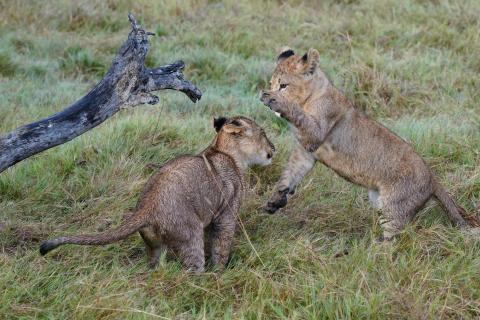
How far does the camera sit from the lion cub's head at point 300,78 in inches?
234

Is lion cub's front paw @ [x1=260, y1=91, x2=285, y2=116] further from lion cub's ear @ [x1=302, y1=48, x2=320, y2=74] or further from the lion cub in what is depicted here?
lion cub's ear @ [x1=302, y1=48, x2=320, y2=74]

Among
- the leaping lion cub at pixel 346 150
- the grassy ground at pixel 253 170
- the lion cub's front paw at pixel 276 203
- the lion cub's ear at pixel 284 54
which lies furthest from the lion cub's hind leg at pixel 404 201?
the lion cub's ear at pixel 284 54

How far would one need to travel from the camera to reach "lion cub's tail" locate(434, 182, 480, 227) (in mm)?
Result: 5535

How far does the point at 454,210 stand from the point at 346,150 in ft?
2.58

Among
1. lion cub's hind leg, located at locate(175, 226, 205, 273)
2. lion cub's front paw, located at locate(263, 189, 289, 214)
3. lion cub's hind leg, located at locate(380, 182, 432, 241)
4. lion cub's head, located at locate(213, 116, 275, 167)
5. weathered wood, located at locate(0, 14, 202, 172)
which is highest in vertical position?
weathered wood, located at locate(0, 14, 202, 172)

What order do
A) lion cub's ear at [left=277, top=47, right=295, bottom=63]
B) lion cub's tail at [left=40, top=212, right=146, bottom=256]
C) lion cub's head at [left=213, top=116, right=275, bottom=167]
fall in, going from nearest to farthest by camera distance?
1. lion cub's tail at [left=40, top=212, right=146, bottom=256]
2. lion cub's head at [left=213, top=116, right=275, bottom=167]
3. lion cub's ear at [left=277, top=47, right=295, bottom=63]

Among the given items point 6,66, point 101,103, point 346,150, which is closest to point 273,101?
point 346,150

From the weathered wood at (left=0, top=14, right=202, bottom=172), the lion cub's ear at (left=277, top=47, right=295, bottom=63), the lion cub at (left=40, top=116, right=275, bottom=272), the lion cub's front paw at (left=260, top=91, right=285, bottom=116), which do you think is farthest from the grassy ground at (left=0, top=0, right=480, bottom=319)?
the lion cub's ear at (left=277, top=47, right=295, bottom=63)

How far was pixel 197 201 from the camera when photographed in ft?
16.8

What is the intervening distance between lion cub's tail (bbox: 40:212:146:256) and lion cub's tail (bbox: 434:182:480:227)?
1986 mm

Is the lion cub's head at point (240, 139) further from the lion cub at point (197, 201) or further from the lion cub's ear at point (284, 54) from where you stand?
the lion cub's ear at point (284, 54)

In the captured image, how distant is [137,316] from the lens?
4277 mm

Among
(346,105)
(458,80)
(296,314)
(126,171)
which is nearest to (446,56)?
(458,80)

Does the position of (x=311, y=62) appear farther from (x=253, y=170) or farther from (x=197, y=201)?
(x=197, y=201)
